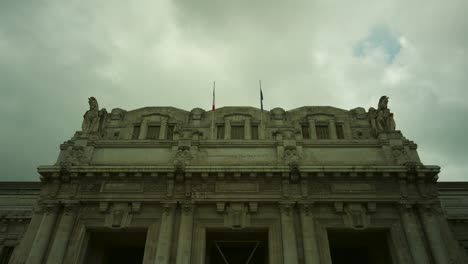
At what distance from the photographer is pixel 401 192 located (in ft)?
70.2

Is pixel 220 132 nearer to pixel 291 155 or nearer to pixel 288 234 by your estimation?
pixel 291 155

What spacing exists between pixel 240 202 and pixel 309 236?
15.5 feet

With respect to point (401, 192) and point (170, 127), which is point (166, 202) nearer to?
point (170, 127)

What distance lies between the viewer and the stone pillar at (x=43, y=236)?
63.7ft

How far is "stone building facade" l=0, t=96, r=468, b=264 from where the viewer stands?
20.0 metres

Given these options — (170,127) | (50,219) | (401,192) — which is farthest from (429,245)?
(50,219)

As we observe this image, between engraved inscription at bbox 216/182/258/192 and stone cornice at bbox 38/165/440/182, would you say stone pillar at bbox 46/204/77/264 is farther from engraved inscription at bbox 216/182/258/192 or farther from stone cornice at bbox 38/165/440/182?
engraved inscription at bbox 216/182/258/192

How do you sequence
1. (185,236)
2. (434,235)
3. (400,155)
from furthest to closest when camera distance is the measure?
1. (400,155)
2. (185,236)
3. (434,235)

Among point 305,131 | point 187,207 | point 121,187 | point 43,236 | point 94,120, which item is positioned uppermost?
point 305,131

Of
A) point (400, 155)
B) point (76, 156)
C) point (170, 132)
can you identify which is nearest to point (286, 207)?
point (400, 155)

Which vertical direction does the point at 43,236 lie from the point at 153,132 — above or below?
below

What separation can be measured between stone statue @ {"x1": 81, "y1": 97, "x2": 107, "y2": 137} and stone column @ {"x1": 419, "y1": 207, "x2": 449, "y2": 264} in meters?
23.7

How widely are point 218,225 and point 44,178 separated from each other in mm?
12192

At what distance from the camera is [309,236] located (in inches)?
784
